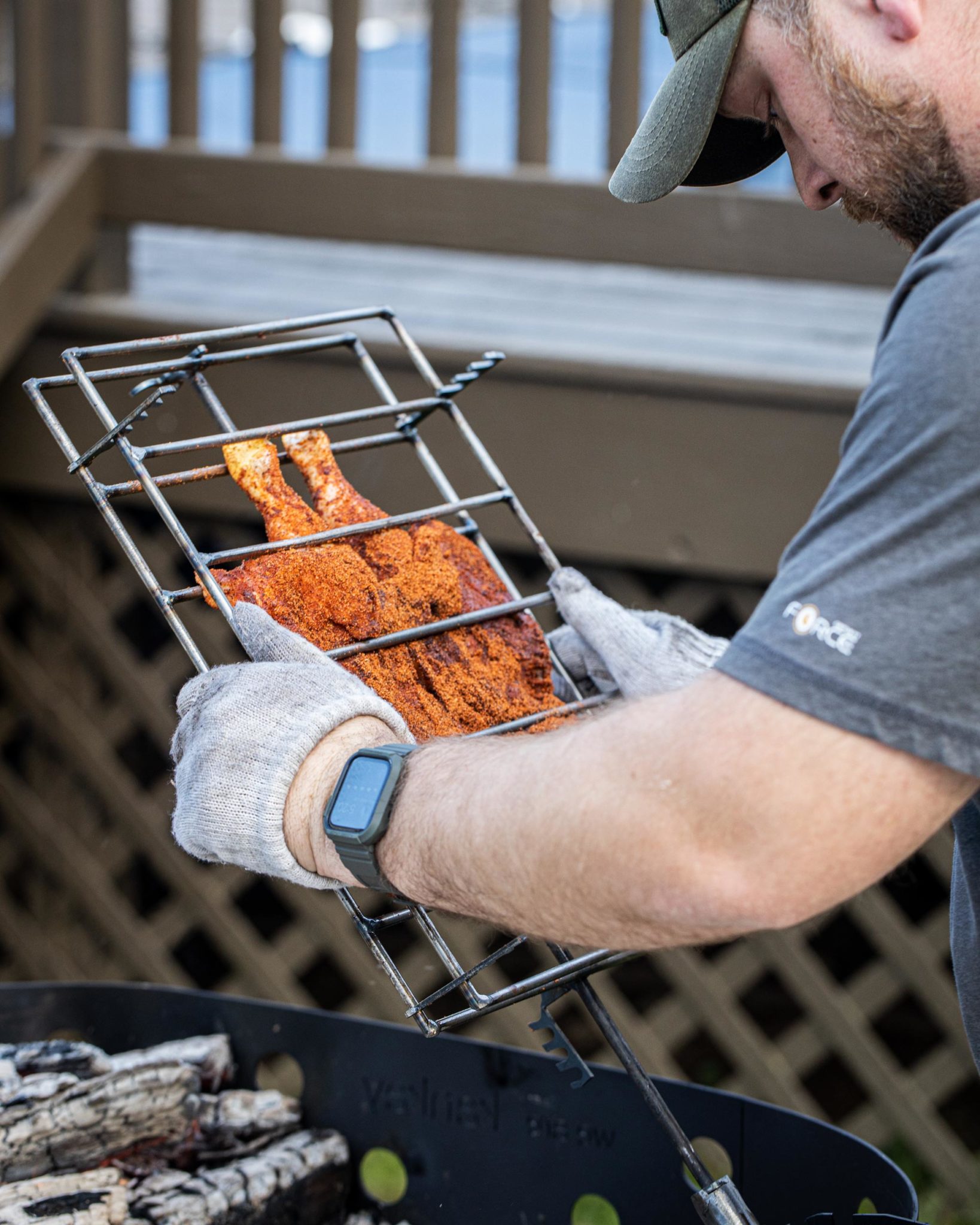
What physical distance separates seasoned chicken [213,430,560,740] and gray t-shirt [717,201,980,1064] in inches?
19.0

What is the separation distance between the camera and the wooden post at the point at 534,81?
97.2 inches

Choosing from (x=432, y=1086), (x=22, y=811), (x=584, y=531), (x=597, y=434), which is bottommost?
(x=22, y=811)

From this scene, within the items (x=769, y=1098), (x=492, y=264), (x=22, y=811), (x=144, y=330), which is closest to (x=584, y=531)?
(x=144, y=330)

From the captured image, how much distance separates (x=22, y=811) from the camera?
9.29 ft

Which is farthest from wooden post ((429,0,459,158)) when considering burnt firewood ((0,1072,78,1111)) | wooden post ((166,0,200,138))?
burnt firewood ((0,1072,78,1111))

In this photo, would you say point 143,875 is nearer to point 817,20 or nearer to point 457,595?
point 457,595

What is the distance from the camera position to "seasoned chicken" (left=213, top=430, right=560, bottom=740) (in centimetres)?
118

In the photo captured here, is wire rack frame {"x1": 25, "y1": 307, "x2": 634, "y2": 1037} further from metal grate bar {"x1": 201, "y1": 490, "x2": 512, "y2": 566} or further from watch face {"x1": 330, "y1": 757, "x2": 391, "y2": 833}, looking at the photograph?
watch face {"x1": 330, "y1": 757, "x2": 391, "y2": 833}

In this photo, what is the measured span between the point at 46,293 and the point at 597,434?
1124mm

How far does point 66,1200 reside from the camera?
50.5 inches

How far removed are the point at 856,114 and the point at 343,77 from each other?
1.89 metres

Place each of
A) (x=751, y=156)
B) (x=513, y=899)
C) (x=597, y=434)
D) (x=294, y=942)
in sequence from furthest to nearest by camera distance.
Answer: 1. (x=294, y=942)
2. (x=597, y=434)
3. (x=751, y=156)
4. (x=513, y=899)

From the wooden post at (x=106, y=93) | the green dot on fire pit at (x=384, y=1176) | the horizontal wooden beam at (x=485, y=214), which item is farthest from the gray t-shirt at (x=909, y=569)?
the wooden post at (x=106, y=93)

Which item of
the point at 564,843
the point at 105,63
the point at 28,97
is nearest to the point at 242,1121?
the point at 564,843
